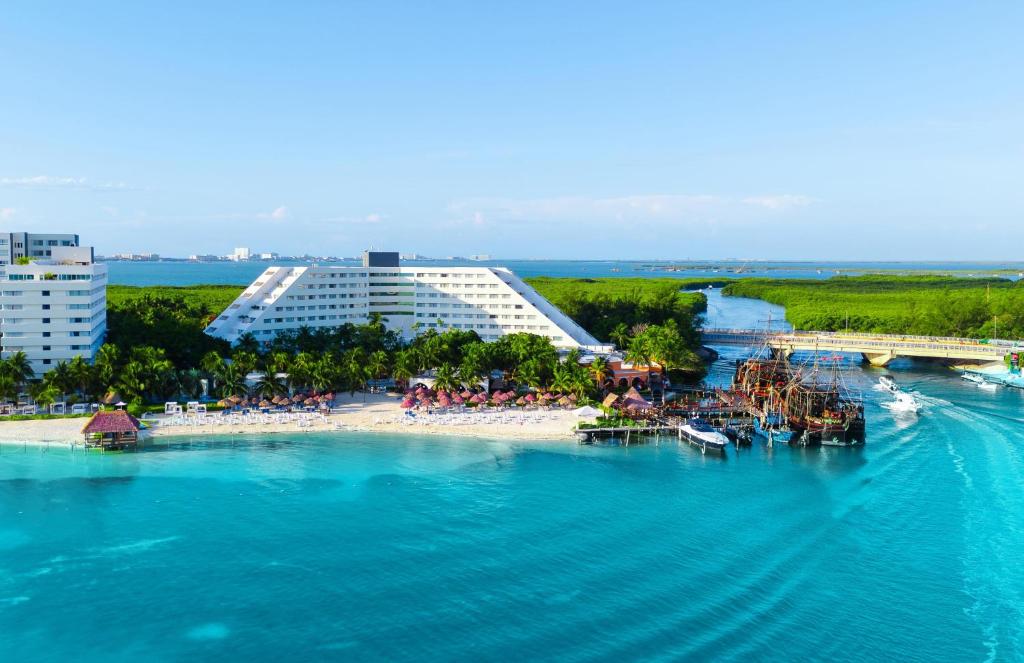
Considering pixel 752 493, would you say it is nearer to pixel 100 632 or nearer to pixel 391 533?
pixel 391 533

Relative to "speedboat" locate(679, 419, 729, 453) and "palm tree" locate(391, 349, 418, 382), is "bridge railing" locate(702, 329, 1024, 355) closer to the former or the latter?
"speedboat" locate(679, 419, 729, 453)

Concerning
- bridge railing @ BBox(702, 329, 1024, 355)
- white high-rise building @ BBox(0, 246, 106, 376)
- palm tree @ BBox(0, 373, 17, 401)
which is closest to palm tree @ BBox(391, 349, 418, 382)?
white high-rise building @ BBox(0, 246, 106, 376)

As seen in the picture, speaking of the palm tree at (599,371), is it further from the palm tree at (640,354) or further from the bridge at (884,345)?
the bridge at (884,345)

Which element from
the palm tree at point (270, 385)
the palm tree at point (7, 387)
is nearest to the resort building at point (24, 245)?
the palm tree at point (7, 387)

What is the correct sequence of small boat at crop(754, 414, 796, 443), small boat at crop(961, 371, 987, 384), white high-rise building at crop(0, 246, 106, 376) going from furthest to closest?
1. small boat at crop(961, 371, 987, 384)
2. white high-rise building at crop(0, 246, 106, 376)
3. small boat at crop(754, 414, 796, 443)

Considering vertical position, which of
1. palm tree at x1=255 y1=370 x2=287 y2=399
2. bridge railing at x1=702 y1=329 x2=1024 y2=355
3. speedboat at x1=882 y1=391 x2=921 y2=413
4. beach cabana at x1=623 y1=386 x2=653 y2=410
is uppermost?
bridge railing at x1=702 y1=329 x2=1024 y2=355

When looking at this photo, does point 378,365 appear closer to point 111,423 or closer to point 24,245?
point 111,423
